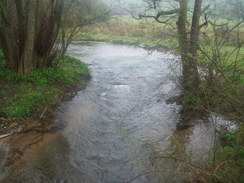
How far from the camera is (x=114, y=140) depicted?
844cm

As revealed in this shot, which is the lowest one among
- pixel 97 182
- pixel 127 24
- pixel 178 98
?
pixel 97 182

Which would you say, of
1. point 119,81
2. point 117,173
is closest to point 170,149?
point 117,173

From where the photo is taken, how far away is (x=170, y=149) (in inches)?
303

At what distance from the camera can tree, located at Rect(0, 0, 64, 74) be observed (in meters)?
11.4

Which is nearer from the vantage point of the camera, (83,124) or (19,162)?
(19,162)

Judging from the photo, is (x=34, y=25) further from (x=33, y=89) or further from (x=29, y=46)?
(x=33, y=89)

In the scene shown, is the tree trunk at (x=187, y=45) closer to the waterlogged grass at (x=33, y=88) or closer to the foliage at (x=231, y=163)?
the foliage at (x=231, y=163)

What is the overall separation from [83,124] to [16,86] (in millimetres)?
3885

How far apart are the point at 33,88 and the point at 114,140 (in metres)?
4.98

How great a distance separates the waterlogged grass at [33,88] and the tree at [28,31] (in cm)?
58

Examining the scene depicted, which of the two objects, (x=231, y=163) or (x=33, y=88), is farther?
(x=33, y=88)

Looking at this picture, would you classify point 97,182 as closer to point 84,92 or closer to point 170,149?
point 170,149

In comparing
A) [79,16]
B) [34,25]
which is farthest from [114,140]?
[79,16]

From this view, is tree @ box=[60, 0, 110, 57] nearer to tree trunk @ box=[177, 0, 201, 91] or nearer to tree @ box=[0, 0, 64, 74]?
tree @ box=[0, 0, 64, 74]
